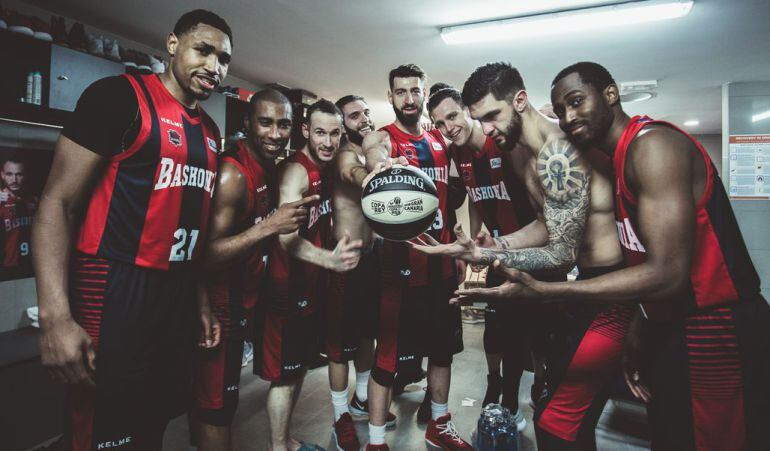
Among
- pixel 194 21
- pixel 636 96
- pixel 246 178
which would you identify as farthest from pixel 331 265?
pixel 636 96

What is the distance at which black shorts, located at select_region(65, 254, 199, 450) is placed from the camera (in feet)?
4.09

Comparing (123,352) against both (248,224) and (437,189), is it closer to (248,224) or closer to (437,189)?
(248,224)

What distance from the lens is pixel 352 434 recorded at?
2.46 m

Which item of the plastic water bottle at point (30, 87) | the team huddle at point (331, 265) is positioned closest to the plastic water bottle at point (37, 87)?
the plastic water bottle at point (30, 87)

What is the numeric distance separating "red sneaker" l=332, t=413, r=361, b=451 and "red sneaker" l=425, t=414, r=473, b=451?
0.45 m

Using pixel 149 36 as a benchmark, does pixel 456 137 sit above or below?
below

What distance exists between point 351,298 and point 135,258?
1575 mm

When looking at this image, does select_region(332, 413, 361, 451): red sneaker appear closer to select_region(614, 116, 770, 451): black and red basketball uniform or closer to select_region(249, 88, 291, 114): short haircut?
select_region(614, 116, 770, 451): black and red basketball uniform

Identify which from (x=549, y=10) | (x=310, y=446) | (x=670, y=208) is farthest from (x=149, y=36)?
(x=670, y=208)

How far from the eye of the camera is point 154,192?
4.51 feet

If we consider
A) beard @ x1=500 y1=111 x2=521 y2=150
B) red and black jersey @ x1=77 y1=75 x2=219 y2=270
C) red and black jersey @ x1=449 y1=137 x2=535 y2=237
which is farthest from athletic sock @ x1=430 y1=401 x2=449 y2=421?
red and black jersey @ x1=77 y1=75 x2=219 y2=270

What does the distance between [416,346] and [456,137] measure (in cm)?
127

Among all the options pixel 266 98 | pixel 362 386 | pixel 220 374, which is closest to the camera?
pixel 220 374

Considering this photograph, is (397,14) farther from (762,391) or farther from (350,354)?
(762,391)
